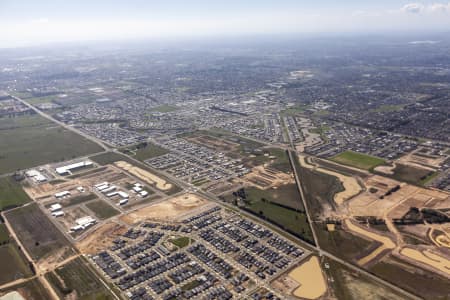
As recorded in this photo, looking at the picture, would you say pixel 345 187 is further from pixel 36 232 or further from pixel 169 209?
pixel 36 232

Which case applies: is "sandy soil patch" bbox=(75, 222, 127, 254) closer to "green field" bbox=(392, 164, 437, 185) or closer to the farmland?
the farmland

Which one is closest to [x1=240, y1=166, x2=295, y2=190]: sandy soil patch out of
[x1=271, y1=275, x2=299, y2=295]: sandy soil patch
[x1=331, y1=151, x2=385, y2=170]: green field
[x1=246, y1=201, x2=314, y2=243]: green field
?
[x1=246, y1=201, x2=314, y2=243]: green field

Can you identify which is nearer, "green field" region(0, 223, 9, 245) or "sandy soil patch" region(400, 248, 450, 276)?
"sandy soil patch" region(400, 248, 450, 276)

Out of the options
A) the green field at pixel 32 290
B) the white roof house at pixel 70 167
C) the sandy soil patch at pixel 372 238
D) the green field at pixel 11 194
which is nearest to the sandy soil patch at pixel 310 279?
the sandy soil patch at pixel 372 238

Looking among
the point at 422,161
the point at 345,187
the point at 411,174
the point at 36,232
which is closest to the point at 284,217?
the point at 345,187

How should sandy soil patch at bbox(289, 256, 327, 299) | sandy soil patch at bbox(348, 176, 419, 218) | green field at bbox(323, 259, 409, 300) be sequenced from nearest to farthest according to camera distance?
green field at bbox(323, 259, 409, 300)
sandy soil patch at bbox(289, 256, 327, 299)
sandy soil patch at bbox(348, 176, 419, 218)

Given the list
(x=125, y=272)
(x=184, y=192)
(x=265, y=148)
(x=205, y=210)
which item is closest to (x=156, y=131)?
(x=265, y=148)
